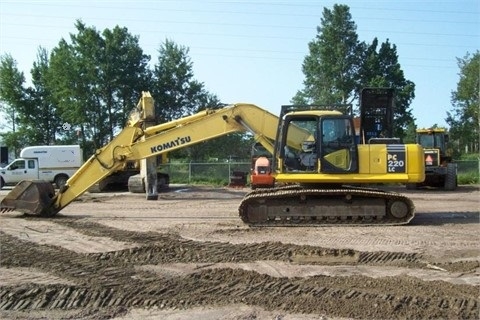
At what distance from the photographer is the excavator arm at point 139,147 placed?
13953 millimetres

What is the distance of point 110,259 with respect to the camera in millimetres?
8445

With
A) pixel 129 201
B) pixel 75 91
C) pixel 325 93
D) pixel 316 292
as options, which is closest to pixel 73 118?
pixel 75 91

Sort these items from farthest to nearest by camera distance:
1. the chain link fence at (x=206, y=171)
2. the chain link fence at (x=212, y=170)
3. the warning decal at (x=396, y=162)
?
the chain link fence at (x=206, y=171)
the chain link fence at (x=212, y=170)
the warning decal at (x=396, y=162)

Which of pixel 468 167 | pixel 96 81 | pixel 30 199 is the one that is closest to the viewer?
pixel 30 199

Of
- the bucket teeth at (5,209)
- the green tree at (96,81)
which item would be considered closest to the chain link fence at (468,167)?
the bucket teeth at (5,209)

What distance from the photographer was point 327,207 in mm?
12148

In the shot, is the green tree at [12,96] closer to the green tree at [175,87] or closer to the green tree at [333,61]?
the green tree at [175,87]

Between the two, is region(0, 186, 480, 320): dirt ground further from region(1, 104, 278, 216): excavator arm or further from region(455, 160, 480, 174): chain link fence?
region(455, 160, 480, 174): chain link fence

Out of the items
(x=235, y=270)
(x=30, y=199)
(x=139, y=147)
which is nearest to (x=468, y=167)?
(x=139, y=147)

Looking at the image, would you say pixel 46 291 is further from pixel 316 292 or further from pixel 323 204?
pixel 323 204

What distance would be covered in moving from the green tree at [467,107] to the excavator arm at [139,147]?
49.1 m

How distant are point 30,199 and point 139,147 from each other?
306 cm

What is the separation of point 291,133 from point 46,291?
7287 mm

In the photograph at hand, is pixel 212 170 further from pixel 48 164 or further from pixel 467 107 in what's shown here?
pixel 467 107
